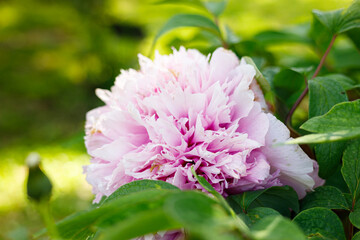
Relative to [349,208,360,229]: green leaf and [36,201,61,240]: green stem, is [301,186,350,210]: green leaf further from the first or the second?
[36,201,61,240]: green stem

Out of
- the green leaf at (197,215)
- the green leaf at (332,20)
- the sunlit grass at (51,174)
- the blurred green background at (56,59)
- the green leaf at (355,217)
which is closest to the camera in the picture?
the green leaf at (197,215)

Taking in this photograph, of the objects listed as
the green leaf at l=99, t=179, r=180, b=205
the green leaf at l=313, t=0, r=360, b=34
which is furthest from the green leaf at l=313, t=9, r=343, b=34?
the green leaf at l=99, t=179, r=180, b=205

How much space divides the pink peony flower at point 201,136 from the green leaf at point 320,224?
0.12 ft

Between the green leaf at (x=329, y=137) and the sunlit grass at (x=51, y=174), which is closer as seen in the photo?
the green leaf at (x=329, y=137)

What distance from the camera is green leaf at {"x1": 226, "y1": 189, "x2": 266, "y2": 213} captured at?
259mm

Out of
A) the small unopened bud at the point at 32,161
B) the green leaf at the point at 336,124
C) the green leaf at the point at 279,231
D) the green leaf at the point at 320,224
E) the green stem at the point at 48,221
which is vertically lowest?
the green leaf at the point at 320,224

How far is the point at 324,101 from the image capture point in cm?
30

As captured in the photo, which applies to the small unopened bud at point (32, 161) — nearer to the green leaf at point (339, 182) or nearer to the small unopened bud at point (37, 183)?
the small unopened bud at point (37, 183)

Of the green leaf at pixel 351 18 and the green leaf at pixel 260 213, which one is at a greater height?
the green leaf at pixel 351 18

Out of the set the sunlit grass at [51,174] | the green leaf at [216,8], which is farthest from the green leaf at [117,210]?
the sunlit grass at [51,174]

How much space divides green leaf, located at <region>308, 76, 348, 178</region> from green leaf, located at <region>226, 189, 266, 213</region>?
5 cm

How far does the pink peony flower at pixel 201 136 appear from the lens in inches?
10.8

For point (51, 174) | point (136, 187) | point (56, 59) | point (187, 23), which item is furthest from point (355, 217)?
point (56, 59)

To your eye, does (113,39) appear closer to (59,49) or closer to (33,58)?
(59,49)
